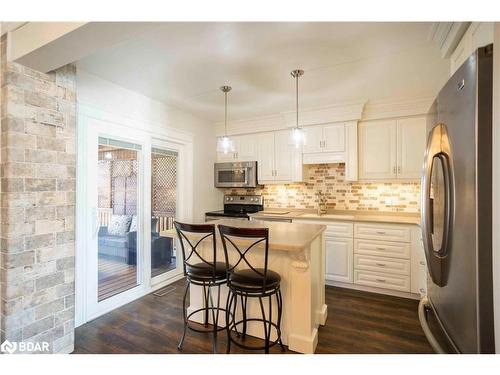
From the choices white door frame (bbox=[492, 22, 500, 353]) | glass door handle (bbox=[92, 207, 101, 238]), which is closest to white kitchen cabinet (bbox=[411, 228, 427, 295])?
white door frame (bbox=[492, 22, 500, 353])

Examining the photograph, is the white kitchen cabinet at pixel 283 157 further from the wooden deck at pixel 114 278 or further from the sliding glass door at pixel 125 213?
the wooden deck at pixel 114 278

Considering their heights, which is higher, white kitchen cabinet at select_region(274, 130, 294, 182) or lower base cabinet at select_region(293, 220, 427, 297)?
white kitchen cabinet at select_region(274, 130, 294, 182)

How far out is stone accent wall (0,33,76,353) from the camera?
5.68 ft

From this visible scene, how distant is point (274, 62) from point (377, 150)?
203 cm

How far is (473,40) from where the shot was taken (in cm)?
140

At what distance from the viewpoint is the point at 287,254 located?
6.97 feet

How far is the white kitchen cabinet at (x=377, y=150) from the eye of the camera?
3400 millimetres

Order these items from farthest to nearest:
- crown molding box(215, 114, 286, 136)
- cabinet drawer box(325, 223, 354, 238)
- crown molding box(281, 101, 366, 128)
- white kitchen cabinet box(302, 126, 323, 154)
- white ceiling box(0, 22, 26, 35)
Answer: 1. crown molding box(215, 114, 286, 136)
2. white kitchen cabinet box(302, 126, 323, 154)
3. crown molding box(281, 101, 366, 128)
4. cabinet drawer box(325, 223, 354, 238)
5. white ceiling box(0, 22, 26, 35)

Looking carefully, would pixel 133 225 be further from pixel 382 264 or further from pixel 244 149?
pixel 382 264

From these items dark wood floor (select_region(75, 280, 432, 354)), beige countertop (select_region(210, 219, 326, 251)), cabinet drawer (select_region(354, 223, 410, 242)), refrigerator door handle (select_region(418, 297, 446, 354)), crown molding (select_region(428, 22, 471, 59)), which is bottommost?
dark wood floor (select_region(75, 280, 432, 354))

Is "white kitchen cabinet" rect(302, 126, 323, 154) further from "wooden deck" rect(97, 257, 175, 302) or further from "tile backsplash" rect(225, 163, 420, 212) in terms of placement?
"wooden deck" rect(97, 257, 175, 302)
